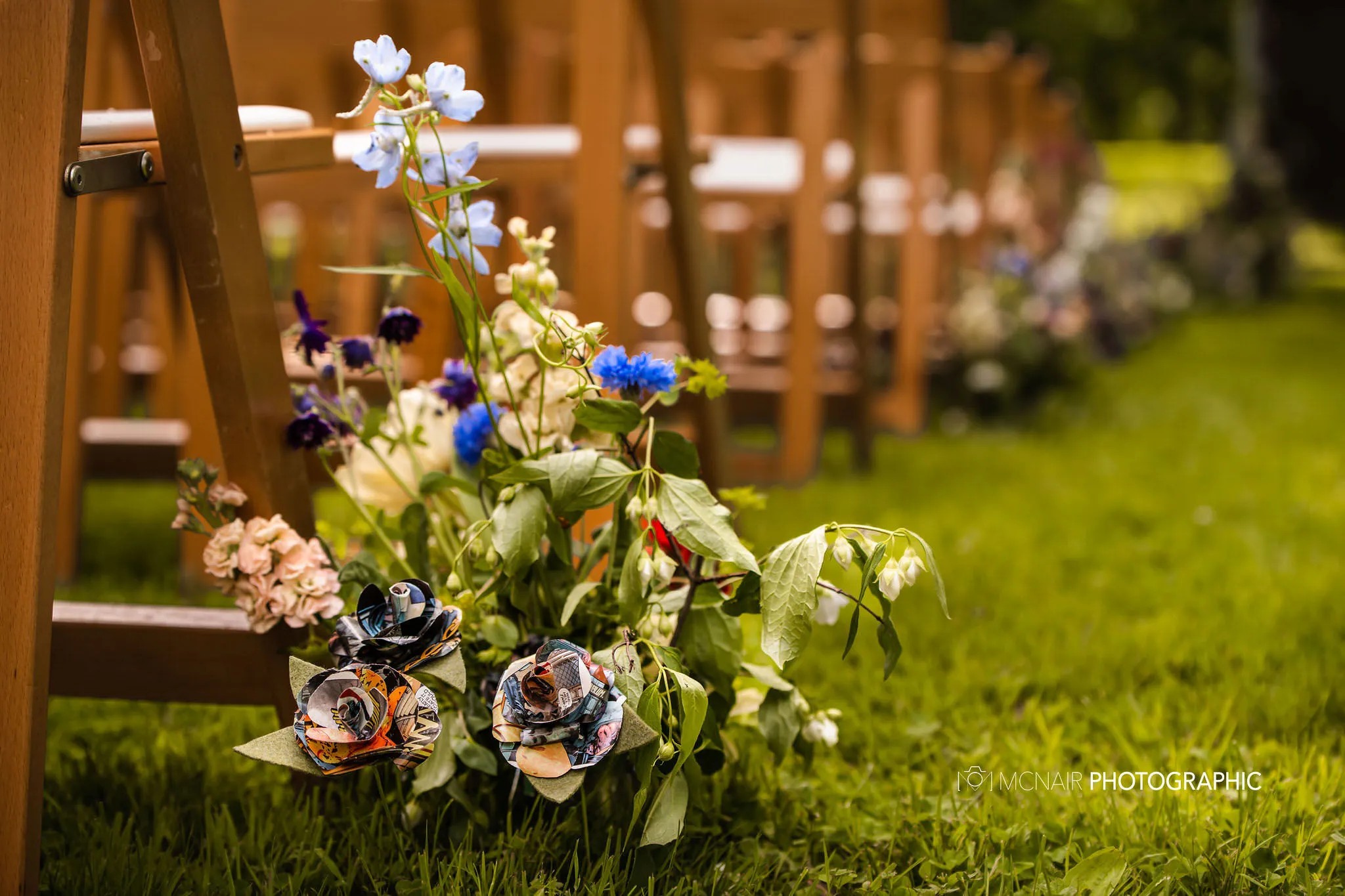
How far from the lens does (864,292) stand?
305cm

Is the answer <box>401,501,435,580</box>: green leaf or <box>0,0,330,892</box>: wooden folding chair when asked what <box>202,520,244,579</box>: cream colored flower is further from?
<box>401,501,435,580</box>: green leaf

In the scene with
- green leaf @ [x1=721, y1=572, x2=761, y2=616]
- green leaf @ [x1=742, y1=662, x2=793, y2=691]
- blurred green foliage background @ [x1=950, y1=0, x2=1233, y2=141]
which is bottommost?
green leaf @ [x1=742, y1=662, x2=793, y2=691]

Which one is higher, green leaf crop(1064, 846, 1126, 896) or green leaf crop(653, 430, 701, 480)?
green leaf crop(653, 430, 701, 480)

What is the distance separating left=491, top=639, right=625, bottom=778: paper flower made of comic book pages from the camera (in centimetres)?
104

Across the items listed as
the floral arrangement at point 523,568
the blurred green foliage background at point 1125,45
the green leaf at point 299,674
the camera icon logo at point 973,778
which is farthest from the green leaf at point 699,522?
the blurred green foliage background at point 1125,45

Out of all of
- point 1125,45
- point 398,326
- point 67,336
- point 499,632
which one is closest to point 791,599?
point 499,632

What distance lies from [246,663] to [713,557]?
Answer: 1.64 ft

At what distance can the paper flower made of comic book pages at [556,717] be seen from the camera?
1.04m

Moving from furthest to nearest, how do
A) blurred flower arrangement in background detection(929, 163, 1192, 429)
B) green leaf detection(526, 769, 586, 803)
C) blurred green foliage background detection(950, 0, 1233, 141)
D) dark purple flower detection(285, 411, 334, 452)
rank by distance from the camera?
blurred green foliage background detection(950, 0, 1233, 141) → blurred flower arrangement in background detection(929, 163, 1192, 429) → dark purple flower detection(285, 411, 334, 452) → green leaf detection(526, 769, 586, 803)

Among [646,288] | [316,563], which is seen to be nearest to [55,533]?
[316,563]

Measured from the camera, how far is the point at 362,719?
40.8 inches

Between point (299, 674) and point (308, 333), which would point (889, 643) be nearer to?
point (299, 674)

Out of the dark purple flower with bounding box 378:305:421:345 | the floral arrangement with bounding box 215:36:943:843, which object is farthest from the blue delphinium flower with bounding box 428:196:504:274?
the dark purple flower with bounding box 378:305:421:345

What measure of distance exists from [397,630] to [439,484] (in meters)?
0.24
